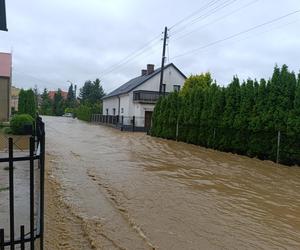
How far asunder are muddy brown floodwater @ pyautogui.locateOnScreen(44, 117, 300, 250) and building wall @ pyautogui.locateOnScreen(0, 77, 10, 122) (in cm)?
2172

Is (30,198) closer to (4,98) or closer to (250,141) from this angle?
(250,141)

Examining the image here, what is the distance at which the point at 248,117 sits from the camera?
677 inches

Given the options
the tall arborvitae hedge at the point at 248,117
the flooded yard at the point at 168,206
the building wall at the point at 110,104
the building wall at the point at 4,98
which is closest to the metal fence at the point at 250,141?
the tall arborvitae hedge at the point at 248,117

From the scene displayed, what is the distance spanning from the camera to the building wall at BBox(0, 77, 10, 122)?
33.0 meters

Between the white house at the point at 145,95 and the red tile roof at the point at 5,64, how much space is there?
501 inches

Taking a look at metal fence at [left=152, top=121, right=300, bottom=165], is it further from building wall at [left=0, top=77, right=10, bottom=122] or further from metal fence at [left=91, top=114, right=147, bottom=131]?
building wall at [left=0, top=77, right=10, bottom=122]

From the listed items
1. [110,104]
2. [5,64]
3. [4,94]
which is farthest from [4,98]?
[110,104]

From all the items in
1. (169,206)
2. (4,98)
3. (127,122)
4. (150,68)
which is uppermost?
(150,68)

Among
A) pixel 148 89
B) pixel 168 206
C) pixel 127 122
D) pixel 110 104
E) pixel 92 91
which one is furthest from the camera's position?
pixel 92 91

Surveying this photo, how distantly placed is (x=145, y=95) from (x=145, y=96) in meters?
0.13

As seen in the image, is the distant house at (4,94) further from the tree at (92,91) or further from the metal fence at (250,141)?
the tree at (92,91)

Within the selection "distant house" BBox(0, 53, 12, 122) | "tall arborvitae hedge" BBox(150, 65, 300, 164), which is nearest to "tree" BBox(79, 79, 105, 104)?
"distant house" BBox(0, 53, 12, 122)

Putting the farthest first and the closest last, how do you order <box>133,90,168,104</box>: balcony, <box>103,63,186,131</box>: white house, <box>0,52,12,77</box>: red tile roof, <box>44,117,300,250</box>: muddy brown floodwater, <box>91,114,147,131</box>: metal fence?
<box>133,90,168,104</box>: balcony
<box>103,63,186,131</box>: white house
<box>91,114,147,131</box>: metal fence
<box>0,52,12,77</box>: red tile roof
<box>44,117,300,250</box>: muddy brown floodwater

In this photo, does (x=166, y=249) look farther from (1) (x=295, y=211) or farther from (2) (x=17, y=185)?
(2) (x=17, y=185)
